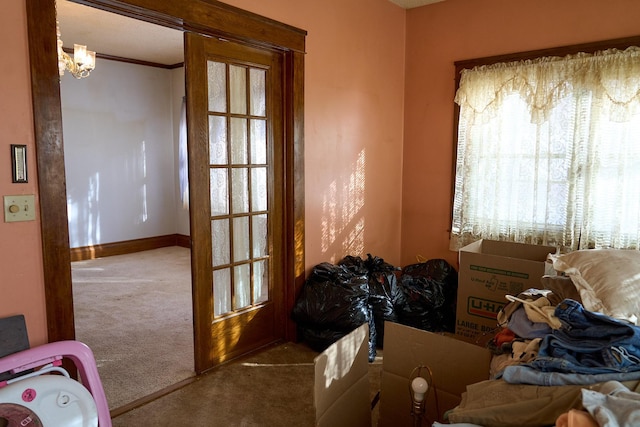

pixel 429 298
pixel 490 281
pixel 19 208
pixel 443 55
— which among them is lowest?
pixel 429 298

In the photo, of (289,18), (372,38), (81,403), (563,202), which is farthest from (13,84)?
(563,202)

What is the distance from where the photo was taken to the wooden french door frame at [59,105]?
1986 millimetres

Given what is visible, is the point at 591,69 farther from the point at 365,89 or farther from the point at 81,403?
the point at 81,403

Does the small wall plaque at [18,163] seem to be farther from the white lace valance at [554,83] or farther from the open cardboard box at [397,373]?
the white lace valance at [554,83]

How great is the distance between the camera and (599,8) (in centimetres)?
325

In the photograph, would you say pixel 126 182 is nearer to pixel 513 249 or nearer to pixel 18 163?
pixel 18 163

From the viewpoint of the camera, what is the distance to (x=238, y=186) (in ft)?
10.1

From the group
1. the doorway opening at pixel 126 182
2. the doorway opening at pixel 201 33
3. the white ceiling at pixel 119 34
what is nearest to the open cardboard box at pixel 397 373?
the doorway opening at pixel 201 33

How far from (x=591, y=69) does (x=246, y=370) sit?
126 inches

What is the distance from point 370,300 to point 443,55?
2.28 m

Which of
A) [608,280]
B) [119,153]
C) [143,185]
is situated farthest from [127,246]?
[608,280]

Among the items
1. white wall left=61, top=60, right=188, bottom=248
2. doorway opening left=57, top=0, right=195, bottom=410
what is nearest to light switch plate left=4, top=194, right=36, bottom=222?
doorway opening left=57, top=0, right=195, bottom=410

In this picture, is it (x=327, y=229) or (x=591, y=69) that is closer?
(x=591, y=69)

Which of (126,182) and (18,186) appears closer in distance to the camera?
(18,186)
